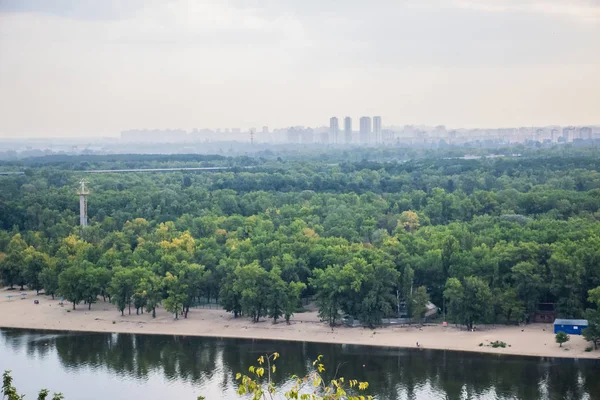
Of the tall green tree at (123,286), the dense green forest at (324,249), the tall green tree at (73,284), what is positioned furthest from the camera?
the tall green tree at (73,284)

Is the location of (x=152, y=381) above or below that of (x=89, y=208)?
below

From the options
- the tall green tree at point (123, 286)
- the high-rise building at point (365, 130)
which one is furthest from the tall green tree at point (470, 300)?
the high-rise building at point (365, 130)

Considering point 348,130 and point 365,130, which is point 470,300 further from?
point 365,130

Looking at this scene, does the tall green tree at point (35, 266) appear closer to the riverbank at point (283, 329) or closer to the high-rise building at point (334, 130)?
the riverbank at point (283, 329)

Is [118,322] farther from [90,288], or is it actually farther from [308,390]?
Result: [308,390]

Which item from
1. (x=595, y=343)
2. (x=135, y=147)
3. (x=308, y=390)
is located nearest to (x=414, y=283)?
(x=595, y=343)

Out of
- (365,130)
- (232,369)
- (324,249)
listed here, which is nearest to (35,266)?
(324,249)

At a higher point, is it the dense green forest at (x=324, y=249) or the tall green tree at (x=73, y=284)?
the dense green forest at (x=324, y=249)
